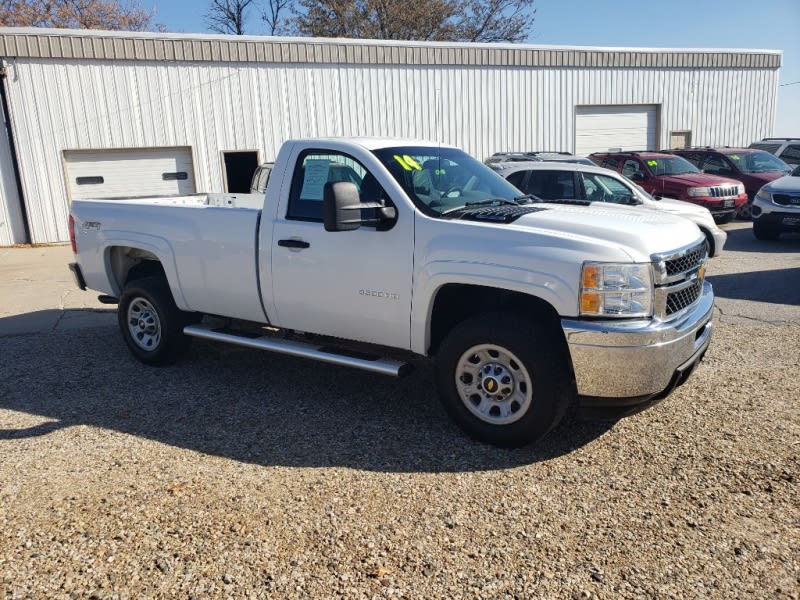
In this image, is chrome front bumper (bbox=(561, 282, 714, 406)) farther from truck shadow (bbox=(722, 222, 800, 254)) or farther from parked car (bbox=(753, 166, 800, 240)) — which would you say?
parked car (bbox=(753, 166, 800, 240))

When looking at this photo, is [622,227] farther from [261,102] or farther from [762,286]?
[261,102]

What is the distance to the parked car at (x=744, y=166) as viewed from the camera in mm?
16531

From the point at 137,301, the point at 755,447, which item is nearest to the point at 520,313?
the point at 755,447

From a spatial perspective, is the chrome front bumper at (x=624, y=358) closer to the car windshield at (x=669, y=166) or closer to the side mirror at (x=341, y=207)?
the side mirror at (x=341, y=207)

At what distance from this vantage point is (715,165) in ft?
57.0

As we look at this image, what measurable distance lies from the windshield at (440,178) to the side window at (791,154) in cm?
1724

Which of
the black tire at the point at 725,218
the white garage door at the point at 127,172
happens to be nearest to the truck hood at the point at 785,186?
the black tire at the point at 725,218

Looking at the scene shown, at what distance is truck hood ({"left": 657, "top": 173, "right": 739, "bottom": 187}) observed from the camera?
1509cm

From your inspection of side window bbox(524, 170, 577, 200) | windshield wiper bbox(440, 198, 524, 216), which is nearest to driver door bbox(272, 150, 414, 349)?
windshield wiper bbox(440, 198, 524, 216)

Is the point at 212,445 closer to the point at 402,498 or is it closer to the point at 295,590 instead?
the point at 402,498

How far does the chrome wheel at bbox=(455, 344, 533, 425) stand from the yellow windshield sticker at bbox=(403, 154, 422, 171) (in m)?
1.47

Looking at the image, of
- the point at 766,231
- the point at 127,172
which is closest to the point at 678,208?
the point at 766,231

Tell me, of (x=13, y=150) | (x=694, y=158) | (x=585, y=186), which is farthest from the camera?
(x=694, y=158)

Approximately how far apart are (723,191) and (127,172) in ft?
44.6
